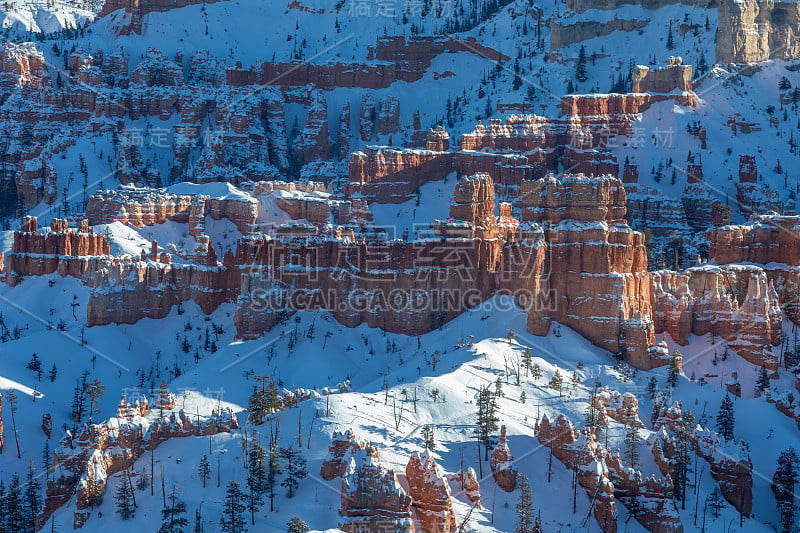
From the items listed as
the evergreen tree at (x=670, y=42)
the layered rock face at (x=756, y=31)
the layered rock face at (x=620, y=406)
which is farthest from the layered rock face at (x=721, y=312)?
the evergreen tree at (x=670, y=42)

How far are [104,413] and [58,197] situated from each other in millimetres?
55034

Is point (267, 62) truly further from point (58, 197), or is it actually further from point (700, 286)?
point (700, 286)

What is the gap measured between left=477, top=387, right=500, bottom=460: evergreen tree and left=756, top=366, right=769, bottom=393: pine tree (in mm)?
22465

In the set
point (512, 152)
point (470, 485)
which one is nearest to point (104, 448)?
point (470, 485)

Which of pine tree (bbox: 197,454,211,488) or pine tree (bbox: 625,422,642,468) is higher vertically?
pine tree (bbox: 197,454,211,488)

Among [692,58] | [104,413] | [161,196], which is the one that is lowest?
[104,413]

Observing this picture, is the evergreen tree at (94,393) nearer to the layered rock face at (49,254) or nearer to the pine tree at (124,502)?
the layered rock face at (49,254)

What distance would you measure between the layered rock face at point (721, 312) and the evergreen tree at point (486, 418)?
25.2 m

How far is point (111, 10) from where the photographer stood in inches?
7662

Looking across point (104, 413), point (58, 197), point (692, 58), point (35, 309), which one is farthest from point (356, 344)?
point (692, 58)

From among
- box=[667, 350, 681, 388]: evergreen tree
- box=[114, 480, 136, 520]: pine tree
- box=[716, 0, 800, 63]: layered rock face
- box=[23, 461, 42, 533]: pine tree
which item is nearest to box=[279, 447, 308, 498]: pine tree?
box=[114, 480, 136, 520]: pine tree

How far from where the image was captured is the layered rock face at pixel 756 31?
525 feet

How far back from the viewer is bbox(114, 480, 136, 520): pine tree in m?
80.1

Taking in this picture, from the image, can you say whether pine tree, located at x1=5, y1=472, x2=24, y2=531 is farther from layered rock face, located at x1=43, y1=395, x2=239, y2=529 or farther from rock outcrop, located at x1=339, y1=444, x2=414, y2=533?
rock outcrop, located at x1=339, y1=444, x2=414, y2=533
